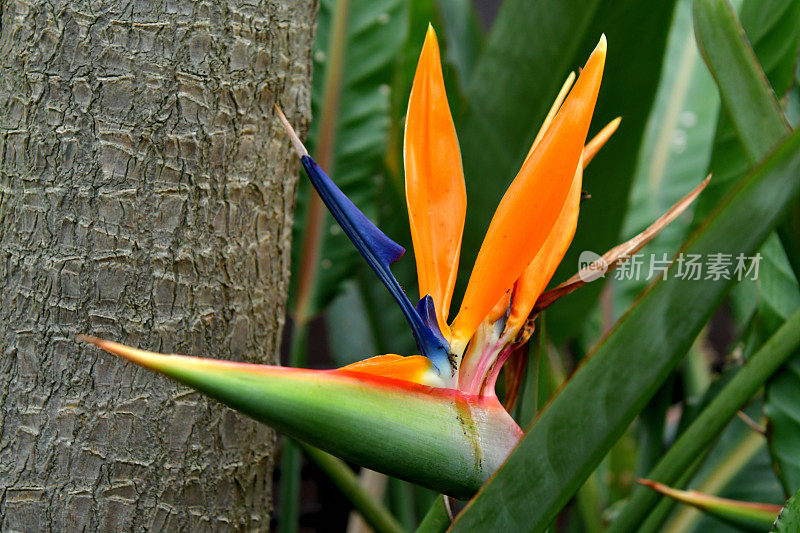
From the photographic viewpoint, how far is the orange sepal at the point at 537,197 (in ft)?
1.05

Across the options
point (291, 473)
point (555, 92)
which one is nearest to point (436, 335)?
point (555, 92)

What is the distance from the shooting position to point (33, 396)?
1.38ft

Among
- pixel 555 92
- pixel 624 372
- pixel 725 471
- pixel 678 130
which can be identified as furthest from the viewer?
pixel 678 130

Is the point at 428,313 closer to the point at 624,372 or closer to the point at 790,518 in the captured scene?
the point at 624,372

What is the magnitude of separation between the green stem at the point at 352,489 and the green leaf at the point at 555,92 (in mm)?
227

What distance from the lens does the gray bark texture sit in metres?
0.42

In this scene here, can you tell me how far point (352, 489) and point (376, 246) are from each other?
0.36 metres

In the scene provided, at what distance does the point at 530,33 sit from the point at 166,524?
0.51 metres

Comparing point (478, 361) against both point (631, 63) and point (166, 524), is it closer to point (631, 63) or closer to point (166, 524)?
point (166, 524)

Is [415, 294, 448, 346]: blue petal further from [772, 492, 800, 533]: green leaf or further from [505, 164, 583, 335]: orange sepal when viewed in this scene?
[772, 492, 800, 533]: green leaf

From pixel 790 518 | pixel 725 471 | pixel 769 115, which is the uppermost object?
pixel 769 115

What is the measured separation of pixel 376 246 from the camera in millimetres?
340

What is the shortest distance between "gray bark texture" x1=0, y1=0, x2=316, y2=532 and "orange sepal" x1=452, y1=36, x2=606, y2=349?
0.20 m

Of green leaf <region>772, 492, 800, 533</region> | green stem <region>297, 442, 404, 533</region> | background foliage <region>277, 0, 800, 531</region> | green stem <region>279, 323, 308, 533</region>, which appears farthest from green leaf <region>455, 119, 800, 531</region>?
green stem <region>279, 323, 308, 533</region>
